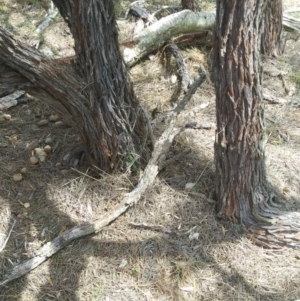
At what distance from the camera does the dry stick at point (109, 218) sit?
2.56m

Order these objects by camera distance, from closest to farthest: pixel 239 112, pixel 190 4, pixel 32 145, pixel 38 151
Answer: pixel 239 112
pixel 38 151
pixel 32 145
pixel 190 4

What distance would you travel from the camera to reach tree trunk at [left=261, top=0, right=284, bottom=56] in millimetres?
4105

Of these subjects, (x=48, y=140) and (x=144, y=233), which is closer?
(x=144, y=233)

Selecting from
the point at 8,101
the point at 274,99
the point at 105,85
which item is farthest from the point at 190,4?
the point at 105,85

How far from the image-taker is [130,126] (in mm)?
2877

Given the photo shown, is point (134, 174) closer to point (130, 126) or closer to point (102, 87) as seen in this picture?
point (130, 126)

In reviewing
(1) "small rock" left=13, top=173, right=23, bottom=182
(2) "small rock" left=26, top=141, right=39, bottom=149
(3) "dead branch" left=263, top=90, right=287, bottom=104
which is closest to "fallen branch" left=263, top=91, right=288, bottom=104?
(3) "dead branch" left=263, top=90, right=287, bottom=104

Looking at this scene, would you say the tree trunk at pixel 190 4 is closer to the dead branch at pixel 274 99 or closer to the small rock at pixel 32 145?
the dead branch at pixel 274 99

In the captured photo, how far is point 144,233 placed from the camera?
276 centimetres

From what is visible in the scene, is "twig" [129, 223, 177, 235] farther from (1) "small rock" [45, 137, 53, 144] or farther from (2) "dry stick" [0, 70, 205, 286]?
(1) "small rock" [45, 137, 53, 144]

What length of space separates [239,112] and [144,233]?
3.21 feet

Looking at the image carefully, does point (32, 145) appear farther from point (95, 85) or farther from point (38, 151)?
point (95, 85)

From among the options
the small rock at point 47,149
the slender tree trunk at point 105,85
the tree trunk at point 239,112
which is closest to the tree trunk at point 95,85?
the slender tree trunk at point 105,85

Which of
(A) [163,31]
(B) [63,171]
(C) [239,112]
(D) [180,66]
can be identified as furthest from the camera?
(A) [163,31]
